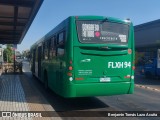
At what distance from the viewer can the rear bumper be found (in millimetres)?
9281

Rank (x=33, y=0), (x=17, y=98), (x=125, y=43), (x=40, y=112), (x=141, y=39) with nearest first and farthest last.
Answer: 1. (x=40, y=112)
2. (x=125, y=43)
3. (x=17, y=98)
4. (x=33, y=0)
5. (x=141, y=39)

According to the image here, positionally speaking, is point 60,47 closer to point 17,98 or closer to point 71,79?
point 71,79

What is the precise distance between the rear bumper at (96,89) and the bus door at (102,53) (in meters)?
0.15

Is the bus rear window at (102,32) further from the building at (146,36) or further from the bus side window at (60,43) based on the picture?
the building at (146,36)

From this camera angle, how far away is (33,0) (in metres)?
12.1

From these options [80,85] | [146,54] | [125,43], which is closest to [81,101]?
[80,85]

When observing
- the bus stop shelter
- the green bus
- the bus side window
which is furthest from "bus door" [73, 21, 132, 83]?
the bus stop shelter

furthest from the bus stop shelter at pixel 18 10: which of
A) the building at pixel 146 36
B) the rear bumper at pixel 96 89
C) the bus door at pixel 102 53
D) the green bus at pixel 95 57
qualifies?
the building at pixel 146 36

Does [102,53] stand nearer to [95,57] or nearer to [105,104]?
[95,57]

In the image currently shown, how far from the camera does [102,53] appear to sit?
9695mm

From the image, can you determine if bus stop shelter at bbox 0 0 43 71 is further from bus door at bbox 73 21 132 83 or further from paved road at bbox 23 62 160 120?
paved road at bbox 23 62 160 120

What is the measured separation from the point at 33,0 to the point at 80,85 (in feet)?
16.1

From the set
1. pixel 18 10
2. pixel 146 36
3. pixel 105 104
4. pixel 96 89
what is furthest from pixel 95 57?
Answer: pixel 146 36

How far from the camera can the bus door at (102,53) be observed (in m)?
9.45
